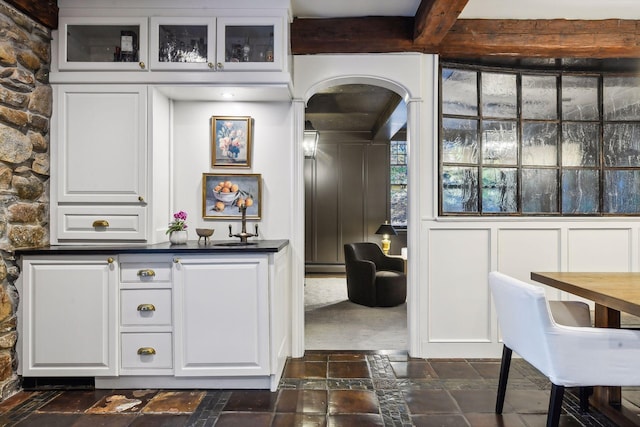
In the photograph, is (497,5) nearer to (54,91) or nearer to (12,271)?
(54,91)

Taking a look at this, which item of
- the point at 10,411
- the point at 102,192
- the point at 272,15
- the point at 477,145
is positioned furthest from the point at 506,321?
the point at 10,411

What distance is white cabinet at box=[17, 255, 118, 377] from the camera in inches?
92.6

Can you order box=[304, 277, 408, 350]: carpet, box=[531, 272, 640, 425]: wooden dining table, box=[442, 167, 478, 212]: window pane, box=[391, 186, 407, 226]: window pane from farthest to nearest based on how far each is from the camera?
box=[391, 186, 407, 226]: window pane, box=[304, 277, 408, 350]: carpet, box=[442, 167, 478, 212]: window pane, box=[531, 272, 640, 425]: wooden dining table

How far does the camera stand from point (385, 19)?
2.97 metres

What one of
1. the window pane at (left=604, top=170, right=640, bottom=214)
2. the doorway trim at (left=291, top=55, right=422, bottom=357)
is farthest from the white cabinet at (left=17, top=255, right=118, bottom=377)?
the window pane at (left=604, top=170, right=640, bottom=214)

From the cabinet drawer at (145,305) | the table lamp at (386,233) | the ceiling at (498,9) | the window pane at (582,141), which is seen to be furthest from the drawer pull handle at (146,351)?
the table lamp at (386,233)

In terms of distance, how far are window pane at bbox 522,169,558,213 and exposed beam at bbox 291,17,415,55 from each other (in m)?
1.40

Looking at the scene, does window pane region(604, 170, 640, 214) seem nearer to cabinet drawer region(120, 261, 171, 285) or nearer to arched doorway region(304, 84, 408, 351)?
cabinet drawer region(120, 261, 171, 285)

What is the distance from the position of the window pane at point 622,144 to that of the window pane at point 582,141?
81 mm

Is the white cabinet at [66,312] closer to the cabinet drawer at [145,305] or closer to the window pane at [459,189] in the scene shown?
the cabinet drawer at [145,305]

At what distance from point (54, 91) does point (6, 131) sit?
460 millimetres

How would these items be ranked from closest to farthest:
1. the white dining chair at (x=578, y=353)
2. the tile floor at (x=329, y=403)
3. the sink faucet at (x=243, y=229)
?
the white dining chair at (x=578, y=353) → the tile floor at (x=329, y=403) → the sink faucet at (x=243, y=229)

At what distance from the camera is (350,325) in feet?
12.8

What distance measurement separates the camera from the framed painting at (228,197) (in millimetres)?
2992
